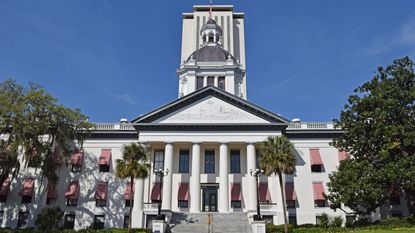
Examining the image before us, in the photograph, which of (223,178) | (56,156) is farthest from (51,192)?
(223,178)

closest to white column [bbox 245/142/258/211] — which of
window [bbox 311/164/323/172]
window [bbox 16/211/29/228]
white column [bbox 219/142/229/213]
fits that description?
white column [bbox 219/142/229/213]

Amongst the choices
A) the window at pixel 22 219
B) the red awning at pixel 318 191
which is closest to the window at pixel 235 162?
the red awning at pixel 318 191

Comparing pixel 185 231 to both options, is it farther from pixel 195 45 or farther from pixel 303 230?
pixel 195 45

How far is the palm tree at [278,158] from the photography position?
29.7 meters

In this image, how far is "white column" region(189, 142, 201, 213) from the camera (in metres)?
35.1

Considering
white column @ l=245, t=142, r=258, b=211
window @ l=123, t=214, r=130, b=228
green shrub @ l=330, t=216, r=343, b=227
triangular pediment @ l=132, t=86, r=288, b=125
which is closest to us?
green shrub @ l=330, t=216, r=343, b=227

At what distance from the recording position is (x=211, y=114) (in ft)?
127

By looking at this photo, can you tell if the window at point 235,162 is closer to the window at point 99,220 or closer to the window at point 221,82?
the window at point 221,82

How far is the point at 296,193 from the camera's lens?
37781 mm

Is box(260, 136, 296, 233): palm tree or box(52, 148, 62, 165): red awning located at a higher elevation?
box(52, 148, 62, 165): red awning

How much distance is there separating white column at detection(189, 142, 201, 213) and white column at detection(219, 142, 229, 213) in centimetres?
223

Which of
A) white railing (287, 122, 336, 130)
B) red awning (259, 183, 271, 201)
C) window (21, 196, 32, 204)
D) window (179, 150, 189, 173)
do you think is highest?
white railing (287, 122, 336, 130)

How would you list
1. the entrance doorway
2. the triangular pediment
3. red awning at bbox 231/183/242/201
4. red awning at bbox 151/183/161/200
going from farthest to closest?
the triangular pediment
the entrance doorway
red awning at bbox 231/183/242/201
red awning at bbox 151/183/161/200

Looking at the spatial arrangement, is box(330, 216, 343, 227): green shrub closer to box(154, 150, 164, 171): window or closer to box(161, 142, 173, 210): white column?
box(161, 142, 173, 210): white column
